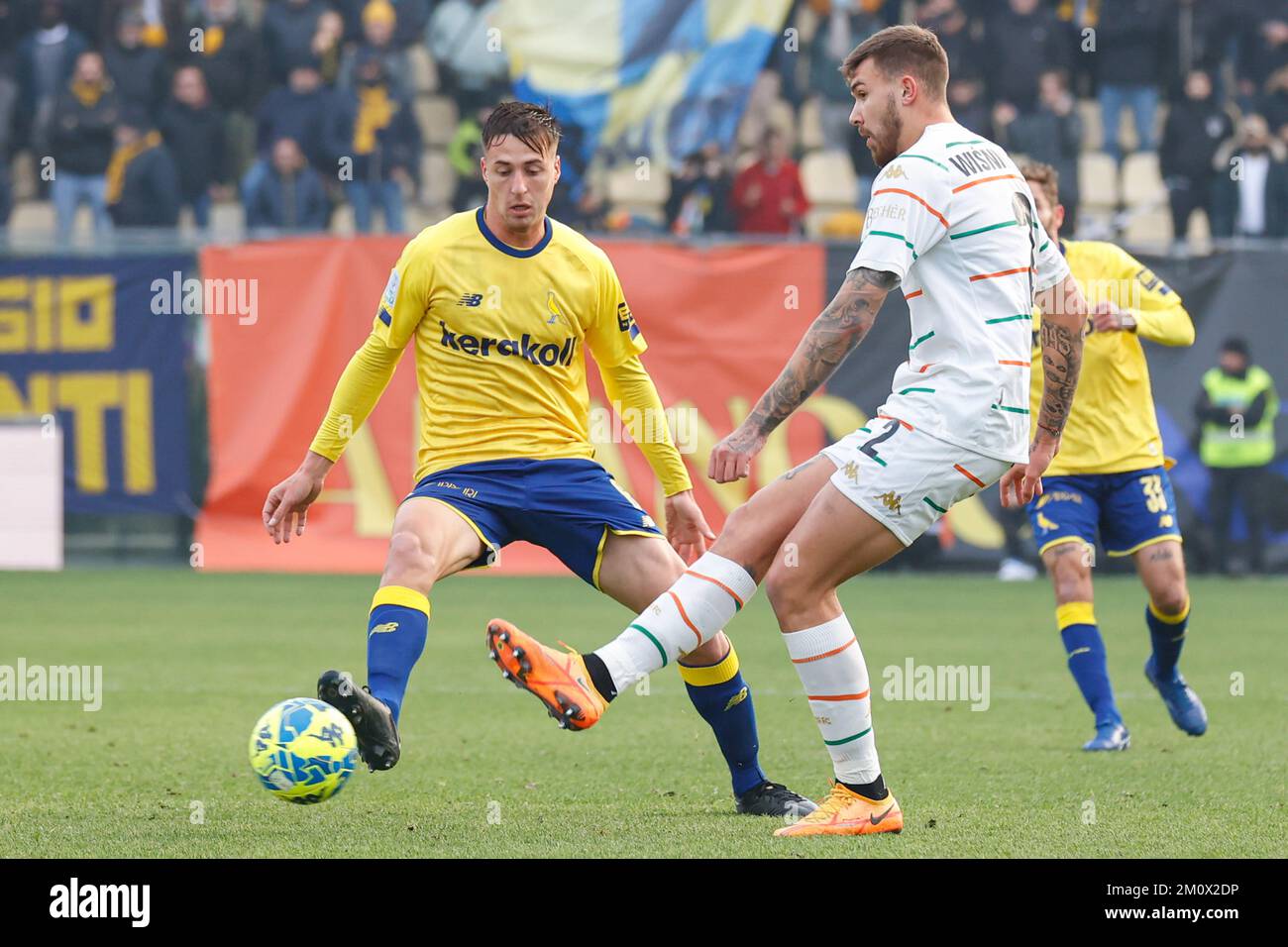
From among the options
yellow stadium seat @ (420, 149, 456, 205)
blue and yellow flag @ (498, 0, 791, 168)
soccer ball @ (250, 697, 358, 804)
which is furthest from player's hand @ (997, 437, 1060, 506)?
yellow stadium seat @ (420, 149, 456, 205)

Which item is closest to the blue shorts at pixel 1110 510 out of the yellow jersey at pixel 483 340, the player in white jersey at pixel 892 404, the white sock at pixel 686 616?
the yellow jersey at pixel 483 340

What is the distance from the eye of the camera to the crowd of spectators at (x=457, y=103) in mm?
18172

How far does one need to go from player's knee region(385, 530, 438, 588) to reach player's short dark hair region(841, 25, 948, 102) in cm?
201

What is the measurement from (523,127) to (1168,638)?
4.00 m

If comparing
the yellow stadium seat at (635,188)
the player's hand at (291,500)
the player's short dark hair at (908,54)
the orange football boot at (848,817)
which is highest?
the yellow stadium seat at (635,188)

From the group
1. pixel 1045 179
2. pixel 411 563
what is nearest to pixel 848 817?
pixel 411 563

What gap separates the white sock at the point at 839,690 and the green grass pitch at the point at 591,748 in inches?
11.1

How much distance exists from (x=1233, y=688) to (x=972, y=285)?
17.6 feet

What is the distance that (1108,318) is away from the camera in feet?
26.4

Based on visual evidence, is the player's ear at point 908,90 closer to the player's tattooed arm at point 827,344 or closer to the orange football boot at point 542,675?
the player's tattooed arm at point 827,344

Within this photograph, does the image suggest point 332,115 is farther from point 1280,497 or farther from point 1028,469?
point 1028,469

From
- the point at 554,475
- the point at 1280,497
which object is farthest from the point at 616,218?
the point at 554,475

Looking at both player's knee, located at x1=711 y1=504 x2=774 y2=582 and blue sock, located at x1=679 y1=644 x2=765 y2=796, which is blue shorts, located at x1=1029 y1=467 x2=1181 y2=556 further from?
player's knee, located at x1=711 y1=504 x2=774 y2=582

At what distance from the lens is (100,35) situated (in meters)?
19.9
